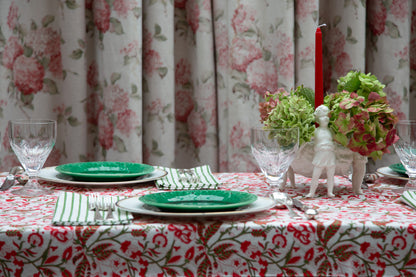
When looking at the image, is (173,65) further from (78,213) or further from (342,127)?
(78,213)

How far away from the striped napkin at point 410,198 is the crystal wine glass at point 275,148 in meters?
0.21

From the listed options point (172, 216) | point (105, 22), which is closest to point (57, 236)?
point (172, 216)

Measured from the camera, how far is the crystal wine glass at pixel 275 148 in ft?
2.88

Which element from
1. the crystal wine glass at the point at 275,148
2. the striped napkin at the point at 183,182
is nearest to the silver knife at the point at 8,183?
the striped napkin at the point at 183,182

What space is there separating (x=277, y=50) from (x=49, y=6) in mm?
885

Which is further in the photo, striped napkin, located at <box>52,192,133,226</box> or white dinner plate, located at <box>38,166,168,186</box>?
white dinner plate, located at <box>38,166,168,186</box>

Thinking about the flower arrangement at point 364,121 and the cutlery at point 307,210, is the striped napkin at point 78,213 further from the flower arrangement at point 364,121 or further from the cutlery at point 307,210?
the flower arrangement at point 364,121

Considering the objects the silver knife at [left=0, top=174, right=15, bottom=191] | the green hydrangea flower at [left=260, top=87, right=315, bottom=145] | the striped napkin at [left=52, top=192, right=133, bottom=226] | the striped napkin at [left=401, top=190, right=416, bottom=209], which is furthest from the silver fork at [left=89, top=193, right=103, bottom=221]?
the striped napkin at [left=401, top=190, right=416, bottom=209]

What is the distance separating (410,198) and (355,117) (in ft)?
0.57

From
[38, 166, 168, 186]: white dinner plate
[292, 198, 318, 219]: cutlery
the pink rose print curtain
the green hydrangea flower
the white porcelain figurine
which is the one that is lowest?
[292, 198, 318, 219]: cutlery

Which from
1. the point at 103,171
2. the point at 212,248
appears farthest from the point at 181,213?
the point at 103,171

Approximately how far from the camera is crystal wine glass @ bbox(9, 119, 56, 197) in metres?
0.99

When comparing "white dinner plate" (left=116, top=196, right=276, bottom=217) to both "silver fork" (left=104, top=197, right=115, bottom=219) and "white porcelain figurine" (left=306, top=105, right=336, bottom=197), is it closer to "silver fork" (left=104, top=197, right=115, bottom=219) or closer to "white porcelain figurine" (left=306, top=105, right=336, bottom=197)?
"silver fork" (left=104, top=197, right=115, bottom=219)

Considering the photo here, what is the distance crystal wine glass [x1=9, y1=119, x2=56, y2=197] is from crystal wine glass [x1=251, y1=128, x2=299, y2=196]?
16.3 inches
